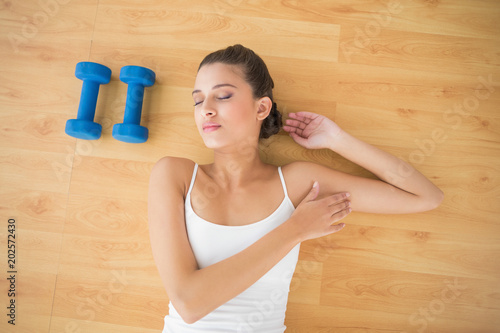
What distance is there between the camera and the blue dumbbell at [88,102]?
5.37 ft

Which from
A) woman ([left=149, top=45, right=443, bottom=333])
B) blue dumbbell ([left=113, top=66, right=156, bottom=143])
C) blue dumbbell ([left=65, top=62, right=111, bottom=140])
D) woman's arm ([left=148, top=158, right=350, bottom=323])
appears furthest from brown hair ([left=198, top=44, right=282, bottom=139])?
blue dumbbell ([left=65, top=62, right=111, bottom=140])

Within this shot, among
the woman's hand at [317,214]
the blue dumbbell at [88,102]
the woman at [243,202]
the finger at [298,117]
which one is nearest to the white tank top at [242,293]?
the woman at [243,202]

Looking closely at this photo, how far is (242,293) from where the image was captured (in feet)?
4.55

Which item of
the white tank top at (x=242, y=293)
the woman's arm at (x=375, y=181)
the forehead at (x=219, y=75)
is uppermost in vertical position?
the forehead at (x=219, y=75)

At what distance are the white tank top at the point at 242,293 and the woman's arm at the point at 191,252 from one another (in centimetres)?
6

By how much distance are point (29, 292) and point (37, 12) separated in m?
1.50

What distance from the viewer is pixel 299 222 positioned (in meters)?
1.40

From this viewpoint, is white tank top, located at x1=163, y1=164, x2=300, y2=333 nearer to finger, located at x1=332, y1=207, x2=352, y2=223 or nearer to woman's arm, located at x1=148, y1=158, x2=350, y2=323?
woman's arm, located at x1=148, y1=158, x2=350, y2=323

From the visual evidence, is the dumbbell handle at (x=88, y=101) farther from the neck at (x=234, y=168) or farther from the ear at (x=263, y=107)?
the ear at (x=263, y=107)

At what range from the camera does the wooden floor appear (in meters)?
1.70

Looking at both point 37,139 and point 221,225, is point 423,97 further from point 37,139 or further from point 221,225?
point 37,139

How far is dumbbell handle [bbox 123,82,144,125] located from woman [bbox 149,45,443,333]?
1.25ft

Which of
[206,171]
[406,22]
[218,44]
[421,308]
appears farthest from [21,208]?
[406,22]

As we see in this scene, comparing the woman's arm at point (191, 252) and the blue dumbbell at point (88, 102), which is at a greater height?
the blue dumbbell at point (88, 102)
